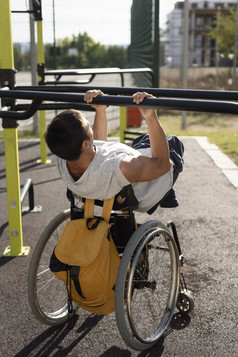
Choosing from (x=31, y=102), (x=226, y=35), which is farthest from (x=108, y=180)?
(x=226, y=35)

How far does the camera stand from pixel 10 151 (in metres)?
3.06

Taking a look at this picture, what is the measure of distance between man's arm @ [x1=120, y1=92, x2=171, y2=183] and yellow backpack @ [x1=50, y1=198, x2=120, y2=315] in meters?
0.17

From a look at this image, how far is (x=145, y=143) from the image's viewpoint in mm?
2570

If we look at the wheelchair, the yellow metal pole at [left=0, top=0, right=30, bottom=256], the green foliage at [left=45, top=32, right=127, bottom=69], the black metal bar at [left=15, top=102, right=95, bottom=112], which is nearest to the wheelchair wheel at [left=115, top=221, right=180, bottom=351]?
the wheelchair

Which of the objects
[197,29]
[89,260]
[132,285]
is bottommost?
[132,285]

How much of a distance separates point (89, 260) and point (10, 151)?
1293mm

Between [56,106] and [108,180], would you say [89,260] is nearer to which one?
[108,180]

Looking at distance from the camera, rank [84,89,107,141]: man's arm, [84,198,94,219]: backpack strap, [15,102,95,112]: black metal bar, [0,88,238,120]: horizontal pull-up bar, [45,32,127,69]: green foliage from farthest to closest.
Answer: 1. [45,32,127,69]: green foliage
2. [15,102,95,112]: black metal bar
3. [84,89,107,141]: man's arm
4. [84,198,94,219]: backpack strap
5. [0,88,238,120]: horizontal pull-up bar

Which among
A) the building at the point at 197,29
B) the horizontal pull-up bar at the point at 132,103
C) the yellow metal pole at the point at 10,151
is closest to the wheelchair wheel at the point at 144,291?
the horizontal pull-up bar at the point at 132,103

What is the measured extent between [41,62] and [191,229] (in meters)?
2.86

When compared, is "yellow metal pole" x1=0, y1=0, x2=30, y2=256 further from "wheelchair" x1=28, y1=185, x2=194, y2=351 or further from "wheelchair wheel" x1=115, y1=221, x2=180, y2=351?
"wheelchair wheel" x1=115, y1=221, x2=180, y2=351

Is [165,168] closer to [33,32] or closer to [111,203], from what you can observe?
[111,203]

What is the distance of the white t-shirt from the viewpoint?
2053 millimetres

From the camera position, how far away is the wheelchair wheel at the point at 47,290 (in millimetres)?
2289
